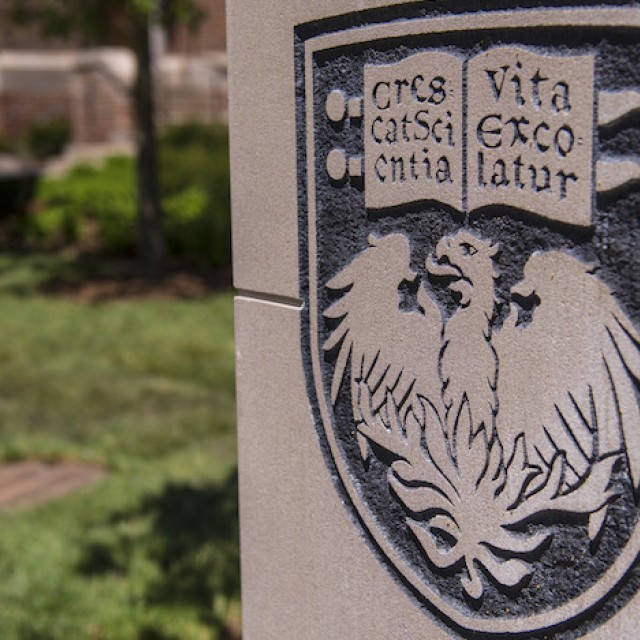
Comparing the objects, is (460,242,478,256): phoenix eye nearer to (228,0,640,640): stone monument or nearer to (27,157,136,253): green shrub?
(228,0,640,640): stone monument

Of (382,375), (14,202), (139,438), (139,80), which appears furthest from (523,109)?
(14,202)

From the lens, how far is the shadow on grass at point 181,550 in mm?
3859

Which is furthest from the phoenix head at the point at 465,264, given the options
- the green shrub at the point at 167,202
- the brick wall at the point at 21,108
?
the brick wall at the point at 21,108

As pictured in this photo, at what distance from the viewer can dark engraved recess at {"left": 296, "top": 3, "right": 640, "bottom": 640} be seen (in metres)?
1.50

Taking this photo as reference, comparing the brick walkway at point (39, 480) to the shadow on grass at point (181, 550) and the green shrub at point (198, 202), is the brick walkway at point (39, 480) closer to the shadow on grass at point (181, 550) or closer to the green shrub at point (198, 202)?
the shadow on grass at point (181, 550)

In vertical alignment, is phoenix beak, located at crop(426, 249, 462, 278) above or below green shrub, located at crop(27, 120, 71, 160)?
below

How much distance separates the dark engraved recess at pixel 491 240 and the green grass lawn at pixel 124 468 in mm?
2019

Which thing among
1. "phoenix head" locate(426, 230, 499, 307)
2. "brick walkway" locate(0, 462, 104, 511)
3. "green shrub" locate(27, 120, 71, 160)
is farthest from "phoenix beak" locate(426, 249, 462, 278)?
"green shrub" locate(27, 120, 71, 160)

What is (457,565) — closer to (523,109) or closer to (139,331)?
(523,109)

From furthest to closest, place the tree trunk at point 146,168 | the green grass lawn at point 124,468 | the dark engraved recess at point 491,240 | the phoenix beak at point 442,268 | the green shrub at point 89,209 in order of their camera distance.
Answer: the green shrub at point 89,209, the tree trunk at point 146,168, the green grass lawn at point 124,468, the phoenix beak at point 442,268, the dark engraved recess at point 491,240

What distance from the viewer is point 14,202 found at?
14.8 metres

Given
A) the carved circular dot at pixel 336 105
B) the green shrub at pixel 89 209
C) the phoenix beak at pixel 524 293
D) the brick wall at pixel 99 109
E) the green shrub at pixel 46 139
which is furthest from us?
the brick wall at pixel 99 109

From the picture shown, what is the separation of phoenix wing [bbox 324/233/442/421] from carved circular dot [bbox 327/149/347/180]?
0.14 meters

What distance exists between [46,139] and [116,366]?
38.3 feet
